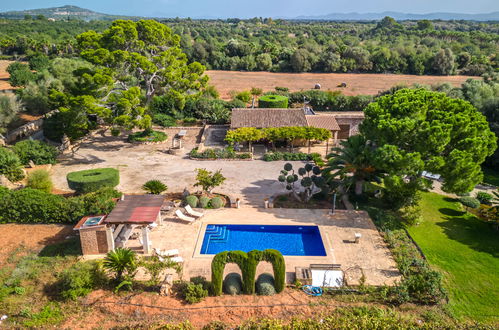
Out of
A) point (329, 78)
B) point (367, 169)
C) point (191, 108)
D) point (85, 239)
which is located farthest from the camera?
point (329, 78)

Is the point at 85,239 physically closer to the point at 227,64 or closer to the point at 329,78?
the point at 329,78

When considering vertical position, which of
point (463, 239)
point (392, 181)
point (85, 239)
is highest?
point (392, 181)

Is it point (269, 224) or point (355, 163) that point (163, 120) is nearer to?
point (269, 224)

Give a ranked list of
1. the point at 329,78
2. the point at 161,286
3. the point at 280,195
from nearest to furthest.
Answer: the point at 161,286 < the point at 280,195 < the point at 329,78

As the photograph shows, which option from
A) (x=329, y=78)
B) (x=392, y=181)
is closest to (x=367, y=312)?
(x=392, y=181)

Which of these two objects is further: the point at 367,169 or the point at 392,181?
the point at 367,169

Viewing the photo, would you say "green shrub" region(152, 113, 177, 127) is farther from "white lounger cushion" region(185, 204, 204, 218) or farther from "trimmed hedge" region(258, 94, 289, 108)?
"white lounger cushion" region(185, 204, 204, 218)

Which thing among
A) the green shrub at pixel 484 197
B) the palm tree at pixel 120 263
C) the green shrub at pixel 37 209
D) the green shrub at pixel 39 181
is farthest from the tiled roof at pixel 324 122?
the palm tree at pixel 120 263
